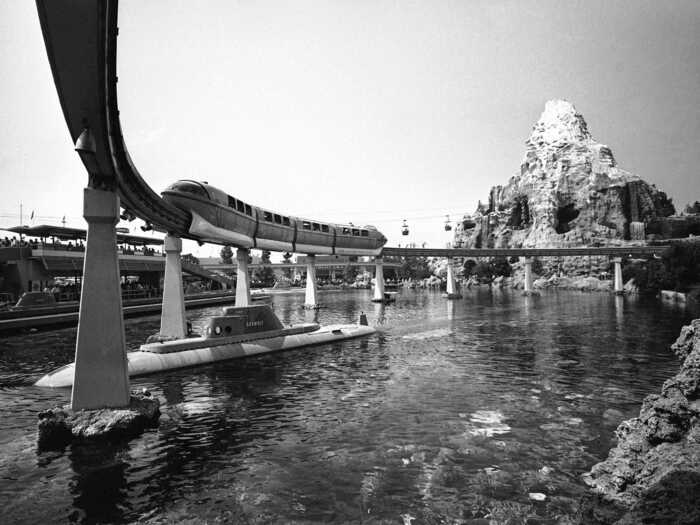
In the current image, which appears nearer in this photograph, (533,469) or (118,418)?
(533,469)

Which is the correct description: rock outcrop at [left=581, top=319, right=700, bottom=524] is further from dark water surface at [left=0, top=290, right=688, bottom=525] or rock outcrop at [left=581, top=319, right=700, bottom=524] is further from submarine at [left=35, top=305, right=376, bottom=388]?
submarine at [left=35, top=305, right=376, bottom=388]

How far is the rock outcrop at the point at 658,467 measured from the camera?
9.91 meters

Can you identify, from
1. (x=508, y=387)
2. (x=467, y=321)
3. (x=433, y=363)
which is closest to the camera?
(x=508, y=387)

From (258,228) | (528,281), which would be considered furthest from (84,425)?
(528,281)

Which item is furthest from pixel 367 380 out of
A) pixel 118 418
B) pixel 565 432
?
pixel 118 418

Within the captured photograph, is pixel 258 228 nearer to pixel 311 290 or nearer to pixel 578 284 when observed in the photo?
pixel 311 290

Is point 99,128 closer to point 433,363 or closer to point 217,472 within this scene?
point 217,472

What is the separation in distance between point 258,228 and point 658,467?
53.8 metres

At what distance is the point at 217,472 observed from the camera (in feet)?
56.9

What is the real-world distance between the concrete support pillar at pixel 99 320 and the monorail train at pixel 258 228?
23.1 meters

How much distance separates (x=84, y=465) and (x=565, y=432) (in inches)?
849

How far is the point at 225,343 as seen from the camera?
1587 inches

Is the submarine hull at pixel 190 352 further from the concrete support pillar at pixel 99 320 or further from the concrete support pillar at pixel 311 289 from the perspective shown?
the concrete support pillar at pixel 311 289

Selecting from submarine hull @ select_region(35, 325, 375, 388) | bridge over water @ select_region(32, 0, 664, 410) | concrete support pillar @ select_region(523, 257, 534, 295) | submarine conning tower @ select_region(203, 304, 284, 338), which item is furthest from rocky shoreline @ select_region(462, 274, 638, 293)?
bridge over water @ select_region(32, 0, 664, 410)
